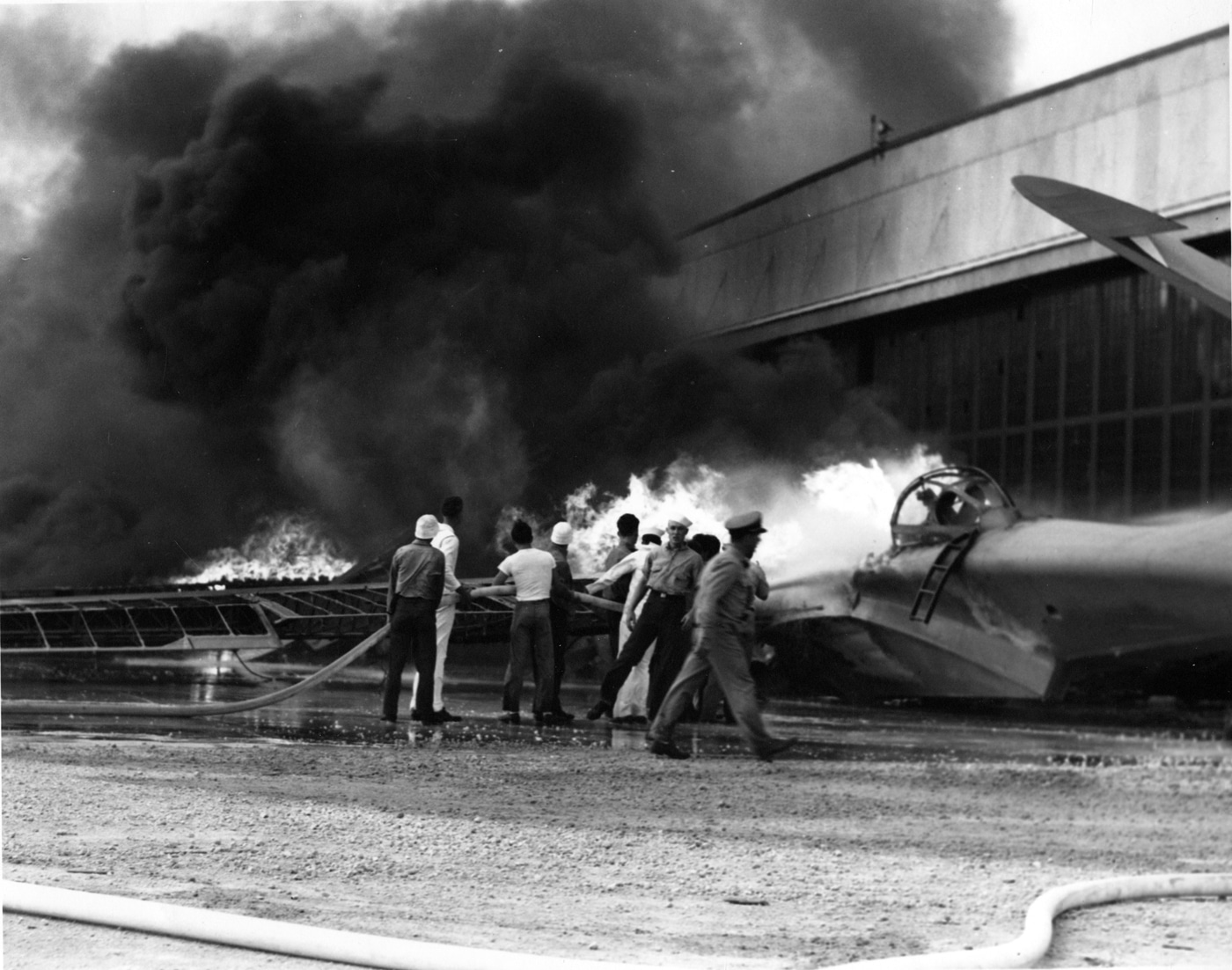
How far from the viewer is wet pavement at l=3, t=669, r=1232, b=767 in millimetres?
5203

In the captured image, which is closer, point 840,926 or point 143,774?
point 840,926

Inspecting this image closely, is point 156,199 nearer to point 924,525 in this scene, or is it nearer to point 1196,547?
point 924,525

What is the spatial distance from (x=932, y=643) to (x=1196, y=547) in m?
1.01

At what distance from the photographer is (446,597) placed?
5.79 m

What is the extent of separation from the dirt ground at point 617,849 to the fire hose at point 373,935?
0.05 meters

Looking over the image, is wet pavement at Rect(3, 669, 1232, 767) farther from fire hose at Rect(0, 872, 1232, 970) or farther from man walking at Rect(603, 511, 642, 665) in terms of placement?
fire hose at Rect(0, 872, 1232, 970)

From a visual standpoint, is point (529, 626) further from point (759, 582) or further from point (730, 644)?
point (759, 582)

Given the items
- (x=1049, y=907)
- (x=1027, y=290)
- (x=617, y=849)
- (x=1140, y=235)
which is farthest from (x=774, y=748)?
(x=1140, y=235)

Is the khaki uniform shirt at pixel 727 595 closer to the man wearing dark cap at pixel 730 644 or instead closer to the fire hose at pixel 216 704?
the man wearing dark cap at pixel 730 644

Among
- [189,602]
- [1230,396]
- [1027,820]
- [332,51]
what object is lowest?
[1027,820]

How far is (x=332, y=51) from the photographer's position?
5.55 meters

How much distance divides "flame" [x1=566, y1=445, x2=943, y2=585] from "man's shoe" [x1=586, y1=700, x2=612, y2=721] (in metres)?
0.73

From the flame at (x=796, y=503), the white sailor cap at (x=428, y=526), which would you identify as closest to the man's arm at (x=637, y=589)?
the flame at (x=796, y=503)

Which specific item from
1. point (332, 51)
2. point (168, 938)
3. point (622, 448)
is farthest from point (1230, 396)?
point (168, 938)
